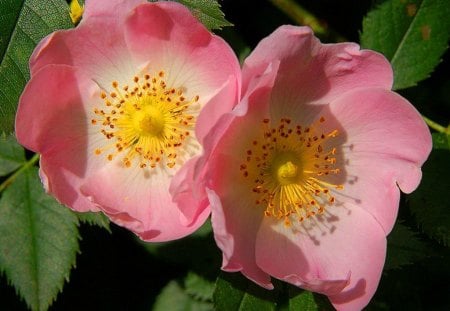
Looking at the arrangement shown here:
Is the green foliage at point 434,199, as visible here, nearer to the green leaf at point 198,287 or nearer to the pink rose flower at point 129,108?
the pink rose flower at point 129,108

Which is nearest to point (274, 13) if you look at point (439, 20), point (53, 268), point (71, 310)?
point (439, 20)

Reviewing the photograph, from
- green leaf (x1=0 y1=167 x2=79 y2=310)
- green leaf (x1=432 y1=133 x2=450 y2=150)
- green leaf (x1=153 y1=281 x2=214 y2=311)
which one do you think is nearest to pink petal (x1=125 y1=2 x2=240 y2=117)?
green leaf (x1=0 y1=167 x2=79 y2=310)

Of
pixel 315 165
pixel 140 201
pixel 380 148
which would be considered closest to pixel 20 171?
pixel 140 201

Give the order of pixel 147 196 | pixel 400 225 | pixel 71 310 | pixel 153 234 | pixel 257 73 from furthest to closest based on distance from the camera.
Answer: pixel 71 310 → pixel 400 225 → pixel 147 196 → pixel 153 234 → pixel 257 73

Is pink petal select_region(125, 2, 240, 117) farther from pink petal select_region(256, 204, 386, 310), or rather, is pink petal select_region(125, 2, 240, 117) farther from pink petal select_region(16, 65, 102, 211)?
pink petal select_region(256, 204, 386, 310)

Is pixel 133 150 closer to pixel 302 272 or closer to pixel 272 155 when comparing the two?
pixel 272 155

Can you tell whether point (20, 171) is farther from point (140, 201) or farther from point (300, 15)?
point (300, 15)
